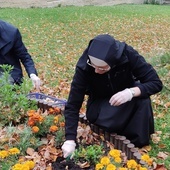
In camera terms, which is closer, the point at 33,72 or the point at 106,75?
the point at 106,75

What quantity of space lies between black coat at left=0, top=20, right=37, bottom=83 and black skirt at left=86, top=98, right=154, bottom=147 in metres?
0.87

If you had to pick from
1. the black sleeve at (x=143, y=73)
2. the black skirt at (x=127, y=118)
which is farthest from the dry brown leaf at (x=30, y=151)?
the black sleeve at (x=143, y=73)

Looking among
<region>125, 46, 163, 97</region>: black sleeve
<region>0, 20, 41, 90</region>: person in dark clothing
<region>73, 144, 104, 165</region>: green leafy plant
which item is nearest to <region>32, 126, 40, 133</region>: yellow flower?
<region>73, 144, 104, 165</region>: green leafy plant

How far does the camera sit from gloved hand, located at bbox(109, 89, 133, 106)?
3.02 meters

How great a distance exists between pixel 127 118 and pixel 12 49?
4.92 ft

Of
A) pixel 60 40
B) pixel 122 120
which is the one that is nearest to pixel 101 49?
pixel 122 120

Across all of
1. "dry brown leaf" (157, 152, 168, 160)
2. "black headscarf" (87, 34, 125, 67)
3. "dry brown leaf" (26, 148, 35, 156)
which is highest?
"black headscarf" (87, 34, 125, 67)

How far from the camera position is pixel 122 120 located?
3.33 meters

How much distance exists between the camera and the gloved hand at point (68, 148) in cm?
302

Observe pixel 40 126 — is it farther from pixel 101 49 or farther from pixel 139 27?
pixel 139 27

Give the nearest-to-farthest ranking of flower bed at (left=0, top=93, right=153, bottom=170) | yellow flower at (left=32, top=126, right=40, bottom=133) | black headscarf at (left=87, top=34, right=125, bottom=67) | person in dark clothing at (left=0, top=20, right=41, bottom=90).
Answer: black headscarf at (left=87, top=34, right=125, bottom=67) < flower bed at (left=0, top=93, right=153, bottom=170) < yellow flower at (left=32, top=126, right=40, bottom=133) < person in dark clothing at (left=0, top=20, right=41, bottom=90)

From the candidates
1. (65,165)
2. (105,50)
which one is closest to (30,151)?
(65,165)

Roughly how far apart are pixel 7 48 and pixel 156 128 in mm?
1785

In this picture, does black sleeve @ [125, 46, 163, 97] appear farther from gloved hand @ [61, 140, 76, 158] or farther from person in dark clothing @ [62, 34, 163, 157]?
gloved hand @ [61, 140, 76, 158]
